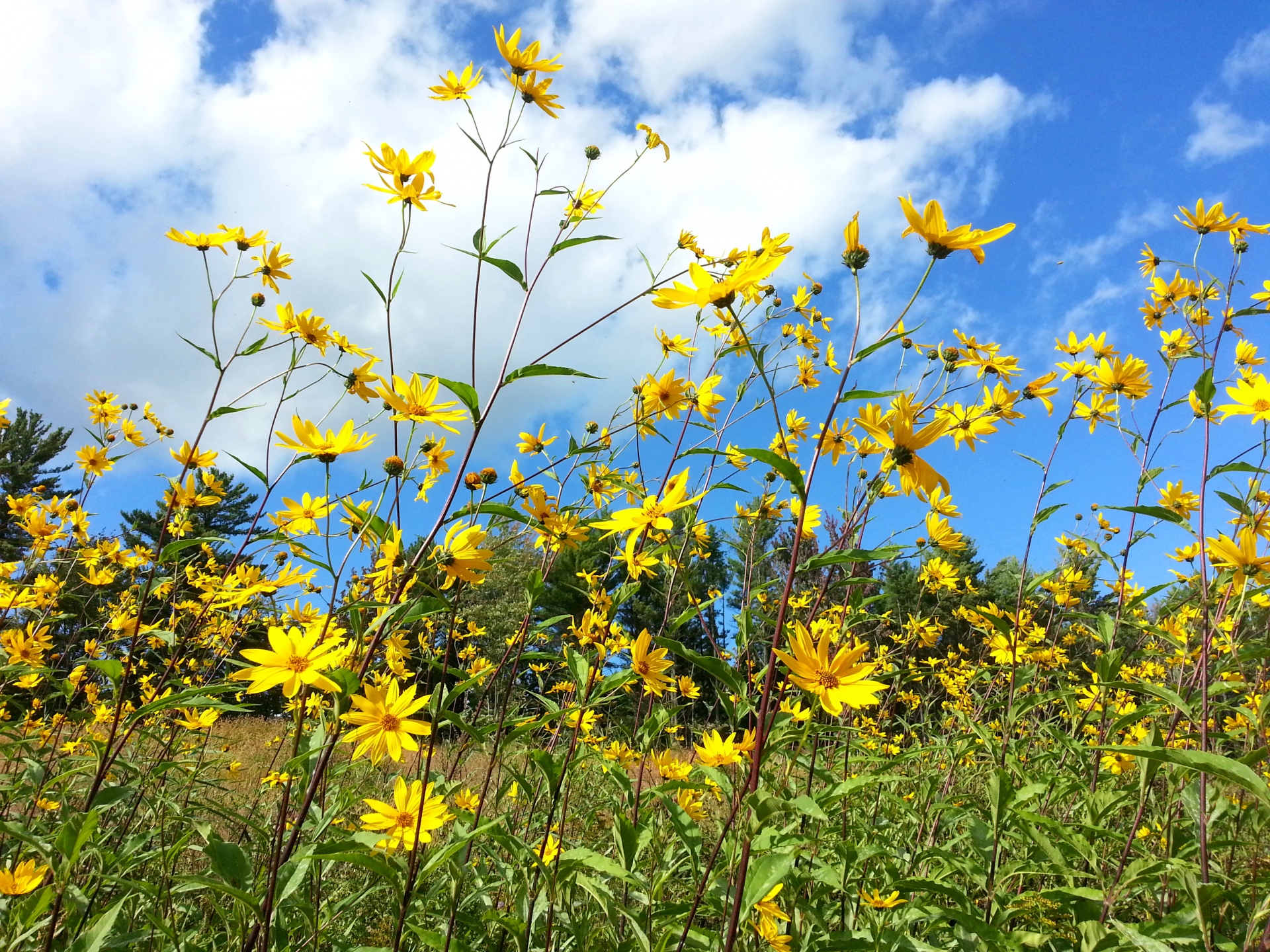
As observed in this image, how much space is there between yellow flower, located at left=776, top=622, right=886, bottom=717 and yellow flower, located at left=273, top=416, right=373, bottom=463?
44.0 inches

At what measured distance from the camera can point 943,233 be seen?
129 cm

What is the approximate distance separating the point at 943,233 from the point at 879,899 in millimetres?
1665

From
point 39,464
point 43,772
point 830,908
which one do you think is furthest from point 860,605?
point 39,464

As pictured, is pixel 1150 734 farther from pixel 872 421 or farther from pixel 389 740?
pixel 389 740

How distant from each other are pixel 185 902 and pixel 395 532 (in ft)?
5.65

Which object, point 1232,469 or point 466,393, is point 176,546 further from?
point 1232,469

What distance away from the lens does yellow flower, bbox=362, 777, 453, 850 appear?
4.89 ft

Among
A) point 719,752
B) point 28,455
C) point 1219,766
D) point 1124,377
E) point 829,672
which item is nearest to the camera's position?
point 1219,766

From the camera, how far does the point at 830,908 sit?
74.4 inches

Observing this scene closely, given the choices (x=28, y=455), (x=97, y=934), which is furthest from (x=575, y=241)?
(x=28, y=455)

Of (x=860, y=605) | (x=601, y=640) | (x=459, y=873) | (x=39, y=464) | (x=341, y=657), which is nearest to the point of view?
(x=341, y=657)

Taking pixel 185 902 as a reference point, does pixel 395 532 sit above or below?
above

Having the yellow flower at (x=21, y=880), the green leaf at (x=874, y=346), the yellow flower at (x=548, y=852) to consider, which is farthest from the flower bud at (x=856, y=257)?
the yellow flower at (x=21, y=880)

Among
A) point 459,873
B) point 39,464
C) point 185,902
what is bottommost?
point 185,902
